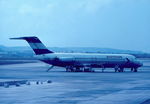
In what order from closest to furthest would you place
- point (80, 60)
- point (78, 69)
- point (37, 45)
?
point (37, 45), point (78, 69), point (80, 60)

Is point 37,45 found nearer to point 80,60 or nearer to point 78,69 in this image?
point 80,60

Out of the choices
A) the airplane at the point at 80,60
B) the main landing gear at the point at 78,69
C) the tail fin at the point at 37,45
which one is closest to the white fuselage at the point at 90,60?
the airplane at the point at 80,60

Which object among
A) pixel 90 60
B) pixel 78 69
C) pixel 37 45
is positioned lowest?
pixel 78 69

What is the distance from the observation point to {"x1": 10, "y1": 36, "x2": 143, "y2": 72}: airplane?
75938mm

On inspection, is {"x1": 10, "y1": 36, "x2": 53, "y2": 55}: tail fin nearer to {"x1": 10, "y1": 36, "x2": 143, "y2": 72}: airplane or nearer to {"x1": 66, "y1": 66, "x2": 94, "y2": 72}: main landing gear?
{"x1": 10, "y1": 36, "x2": 143, "y2": 72}: airplane

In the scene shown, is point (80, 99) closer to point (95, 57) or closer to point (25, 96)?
point (25, 96)

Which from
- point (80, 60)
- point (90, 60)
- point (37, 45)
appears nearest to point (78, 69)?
point (80, 60)

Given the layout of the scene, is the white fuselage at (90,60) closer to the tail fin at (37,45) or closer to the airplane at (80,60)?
the airplane at (80,60)

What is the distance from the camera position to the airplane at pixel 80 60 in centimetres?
7594

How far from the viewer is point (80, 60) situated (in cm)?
7781

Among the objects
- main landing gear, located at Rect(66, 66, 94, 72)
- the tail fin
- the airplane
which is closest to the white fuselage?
the airplane

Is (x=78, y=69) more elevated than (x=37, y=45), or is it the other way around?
(x=37, y=45)

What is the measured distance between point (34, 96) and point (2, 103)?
4.44m

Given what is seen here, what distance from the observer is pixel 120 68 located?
7781cm
